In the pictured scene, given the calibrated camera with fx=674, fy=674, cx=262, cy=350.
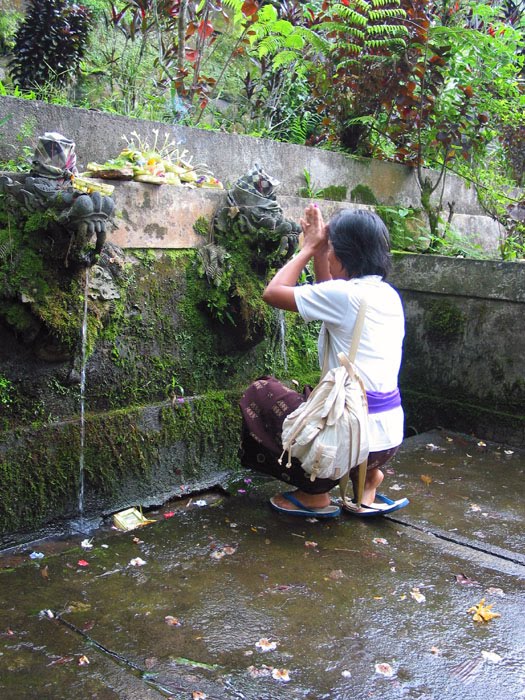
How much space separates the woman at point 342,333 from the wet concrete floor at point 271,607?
0.97ft

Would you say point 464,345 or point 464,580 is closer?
point 464,580

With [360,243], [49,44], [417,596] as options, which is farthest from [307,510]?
[49,44]

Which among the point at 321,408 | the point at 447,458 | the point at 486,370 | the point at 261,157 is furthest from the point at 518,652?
the point at 261,157

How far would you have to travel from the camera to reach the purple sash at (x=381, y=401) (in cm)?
336

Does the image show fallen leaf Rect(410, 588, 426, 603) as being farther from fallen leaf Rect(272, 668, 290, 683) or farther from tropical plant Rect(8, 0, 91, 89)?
tropical plant Rect(8, 0, 91, 89)

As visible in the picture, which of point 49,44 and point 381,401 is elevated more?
point 49,44

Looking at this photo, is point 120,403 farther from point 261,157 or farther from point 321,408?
point 261,157

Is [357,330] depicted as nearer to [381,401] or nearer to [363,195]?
[381,401]

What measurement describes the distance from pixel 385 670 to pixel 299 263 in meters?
1.97

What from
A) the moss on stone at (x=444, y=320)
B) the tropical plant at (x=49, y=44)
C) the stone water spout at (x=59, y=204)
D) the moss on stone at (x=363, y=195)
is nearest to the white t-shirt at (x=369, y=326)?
the stone water spout at (x=59, y=204)

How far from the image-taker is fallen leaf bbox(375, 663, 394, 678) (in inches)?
94.1

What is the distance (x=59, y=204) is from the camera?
3287mm

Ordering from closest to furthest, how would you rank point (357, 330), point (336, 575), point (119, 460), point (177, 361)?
point (336, 575)
point (357, 330)
point (119, 460)
point (177, 361)

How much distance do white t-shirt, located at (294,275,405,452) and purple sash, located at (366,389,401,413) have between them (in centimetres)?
2
